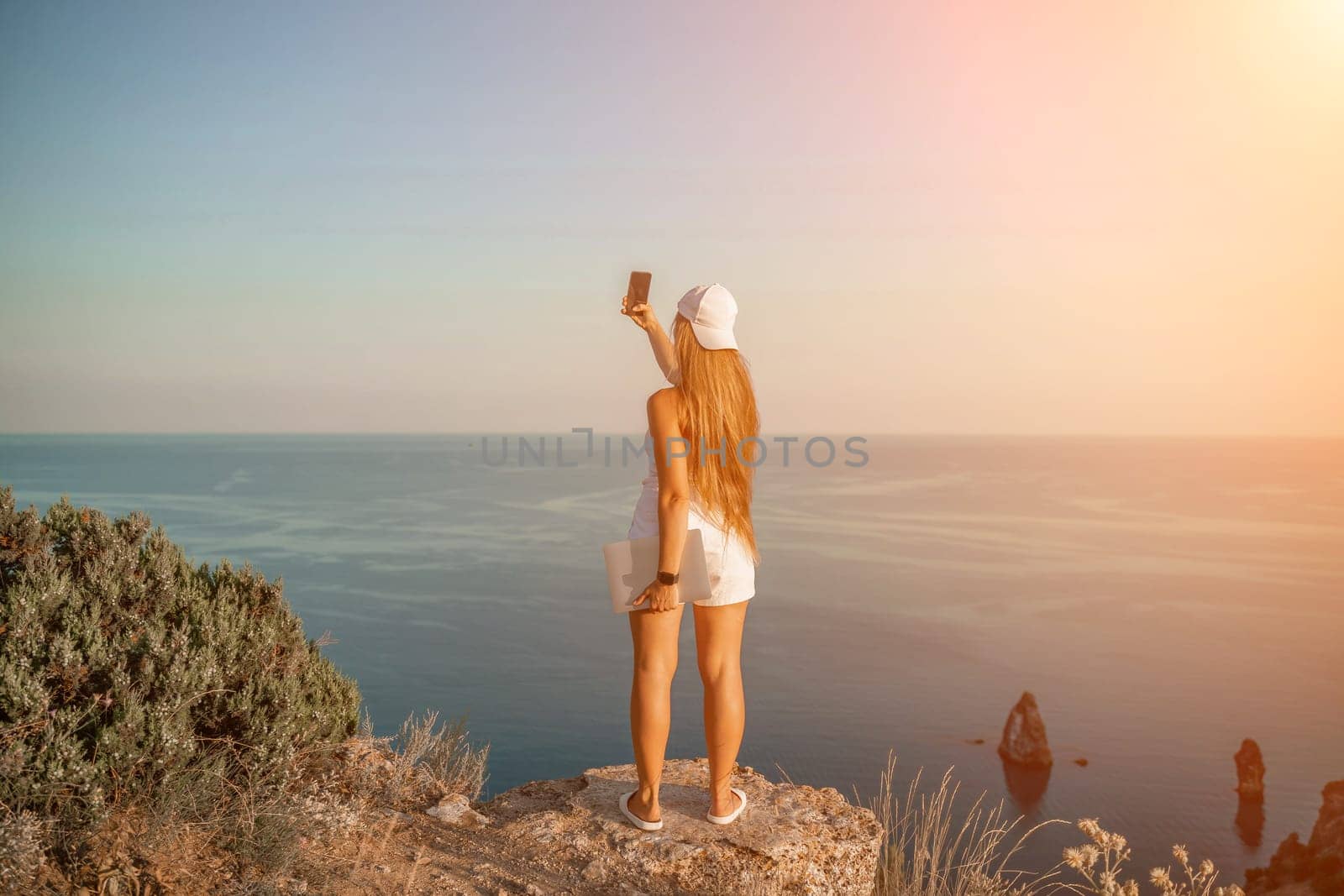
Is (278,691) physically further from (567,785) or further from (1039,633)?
(1039,633)

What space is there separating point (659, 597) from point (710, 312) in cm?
117

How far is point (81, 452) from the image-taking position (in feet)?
543

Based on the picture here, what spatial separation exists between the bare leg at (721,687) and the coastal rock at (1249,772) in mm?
47707

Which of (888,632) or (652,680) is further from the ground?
(652,680)

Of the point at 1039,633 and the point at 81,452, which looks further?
the point at 81,452

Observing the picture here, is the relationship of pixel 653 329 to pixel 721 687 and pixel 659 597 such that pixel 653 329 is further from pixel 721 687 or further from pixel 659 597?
pixel 721 687

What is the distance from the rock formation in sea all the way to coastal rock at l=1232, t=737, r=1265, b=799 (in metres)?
9.28

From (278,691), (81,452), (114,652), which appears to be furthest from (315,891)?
(81,452)

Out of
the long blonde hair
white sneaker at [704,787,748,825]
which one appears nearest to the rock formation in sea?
white sneaker at [704,787,748,825]

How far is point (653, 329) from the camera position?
372 centimetres

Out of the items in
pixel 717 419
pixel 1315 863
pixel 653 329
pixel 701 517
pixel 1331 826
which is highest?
pixel 653 329

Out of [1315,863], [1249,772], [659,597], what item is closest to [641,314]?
[659,597]

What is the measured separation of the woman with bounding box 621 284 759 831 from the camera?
3.35 meters

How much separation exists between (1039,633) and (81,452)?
584 feet
